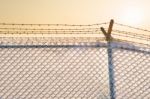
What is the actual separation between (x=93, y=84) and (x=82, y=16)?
10.1ft

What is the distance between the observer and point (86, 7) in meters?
6.27

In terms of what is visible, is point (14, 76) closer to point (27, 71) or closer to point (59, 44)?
point (27, 71)

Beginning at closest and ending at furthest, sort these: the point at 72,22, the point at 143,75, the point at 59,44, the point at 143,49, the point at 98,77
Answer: the point at 59,44, the point at 143,49, the point at 143,75, the point at 98,77, the point at 72,22

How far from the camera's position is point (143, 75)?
3.19 metres

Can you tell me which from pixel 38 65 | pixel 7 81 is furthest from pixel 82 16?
pixel 7 81

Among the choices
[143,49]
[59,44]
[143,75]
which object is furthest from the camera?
[143,75]

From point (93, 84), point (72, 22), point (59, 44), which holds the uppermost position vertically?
point (72, 22)

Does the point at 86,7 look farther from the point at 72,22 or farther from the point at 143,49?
the point at 143,49

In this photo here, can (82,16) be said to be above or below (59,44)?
above

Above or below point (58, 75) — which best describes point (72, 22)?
above

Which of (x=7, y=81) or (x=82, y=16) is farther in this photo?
(x=82, y=16)

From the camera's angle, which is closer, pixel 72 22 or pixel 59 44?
pixel 59 44

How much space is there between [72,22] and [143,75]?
3084mm

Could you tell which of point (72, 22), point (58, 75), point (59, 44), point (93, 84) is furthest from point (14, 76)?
point (72, 22)
